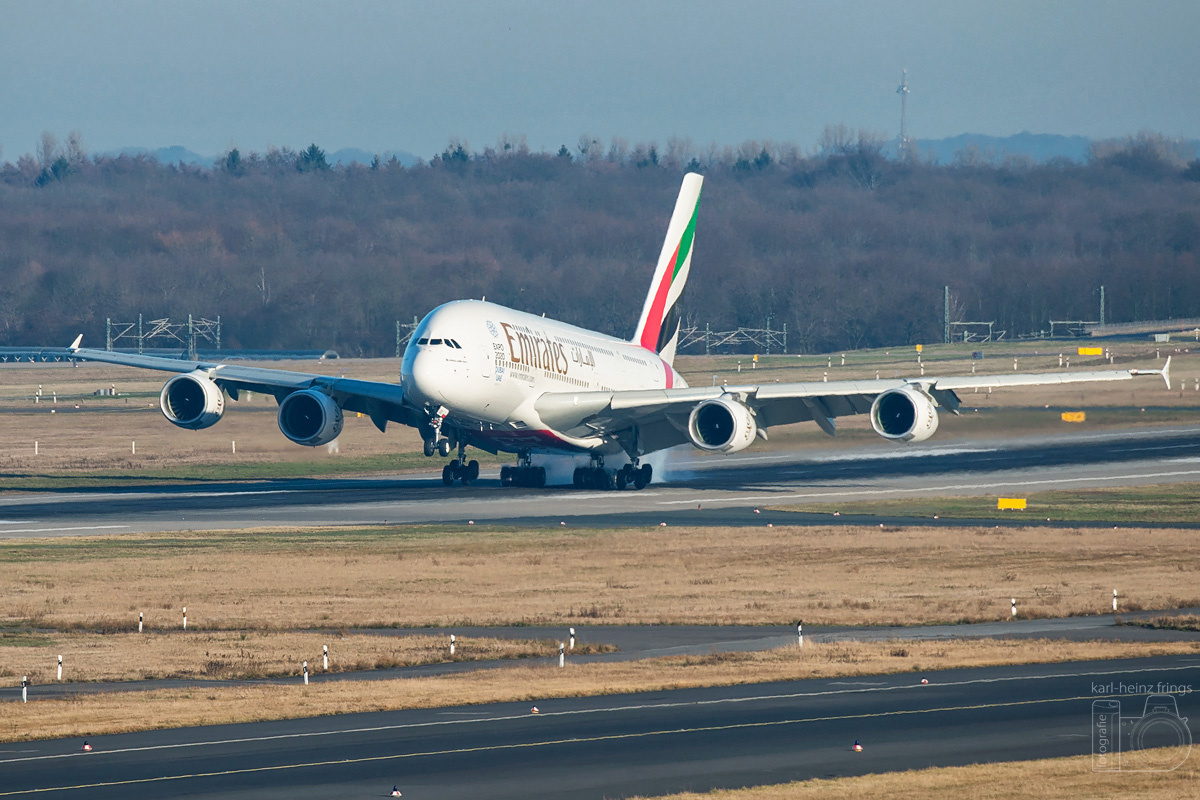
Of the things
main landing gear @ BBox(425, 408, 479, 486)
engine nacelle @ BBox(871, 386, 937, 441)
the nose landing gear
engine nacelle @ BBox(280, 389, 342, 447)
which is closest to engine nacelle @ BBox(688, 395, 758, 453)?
engine nacelle @ BBox(871, 386, 937, 441)

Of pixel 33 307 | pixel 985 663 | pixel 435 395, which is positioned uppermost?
pixel 33 307

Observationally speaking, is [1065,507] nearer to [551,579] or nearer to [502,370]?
[502,370]

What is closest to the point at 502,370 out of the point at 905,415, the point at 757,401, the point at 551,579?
the point at 757,401

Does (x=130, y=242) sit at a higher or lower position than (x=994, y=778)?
higher

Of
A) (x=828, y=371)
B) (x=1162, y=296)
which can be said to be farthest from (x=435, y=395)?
(x=1162, y=296)

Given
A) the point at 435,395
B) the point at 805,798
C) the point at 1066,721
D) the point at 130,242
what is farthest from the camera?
the point at 130,242

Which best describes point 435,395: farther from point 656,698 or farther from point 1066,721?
point 1066,721

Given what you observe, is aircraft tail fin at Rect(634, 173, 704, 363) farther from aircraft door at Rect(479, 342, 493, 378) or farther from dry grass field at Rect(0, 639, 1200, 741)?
dry grass field at Rect(0, 639, 1200, 741)
